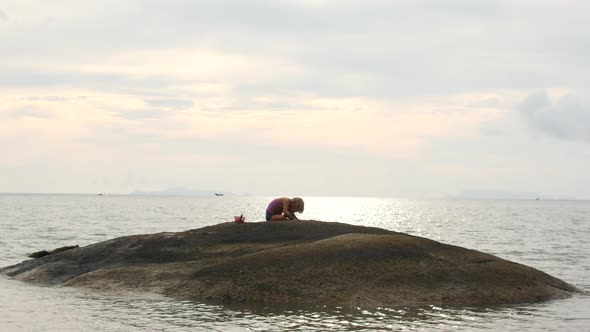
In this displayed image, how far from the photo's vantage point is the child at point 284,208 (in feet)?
100

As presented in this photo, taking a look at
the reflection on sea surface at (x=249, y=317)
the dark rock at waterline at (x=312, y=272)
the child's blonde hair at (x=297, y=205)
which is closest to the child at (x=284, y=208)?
the child's blonde hair at (x=297, y=205)

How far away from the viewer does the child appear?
30484 mm

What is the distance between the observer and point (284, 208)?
3064 cm

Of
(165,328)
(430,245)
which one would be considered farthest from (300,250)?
(165,328)

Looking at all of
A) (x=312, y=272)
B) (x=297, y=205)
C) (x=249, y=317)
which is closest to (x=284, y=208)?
(x=297, y=205)

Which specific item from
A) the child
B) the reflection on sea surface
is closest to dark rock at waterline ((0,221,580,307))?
the reflection on sea surface

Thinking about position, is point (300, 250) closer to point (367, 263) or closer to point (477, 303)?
point (367, 263)

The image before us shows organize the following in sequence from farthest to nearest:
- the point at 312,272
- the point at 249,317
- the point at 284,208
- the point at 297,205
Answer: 1. the point at 284,208
2. the point at 297,205
3. the point at 312,272
4. the point at 249,317

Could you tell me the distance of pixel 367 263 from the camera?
23547 millimetres

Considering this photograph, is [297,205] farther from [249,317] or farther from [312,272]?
[249,317]

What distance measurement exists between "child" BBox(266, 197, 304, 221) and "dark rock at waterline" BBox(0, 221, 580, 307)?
182 cm

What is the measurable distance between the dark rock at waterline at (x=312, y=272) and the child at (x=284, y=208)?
1.82m

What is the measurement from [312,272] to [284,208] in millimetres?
7865

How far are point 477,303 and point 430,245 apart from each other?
386 centimetres
